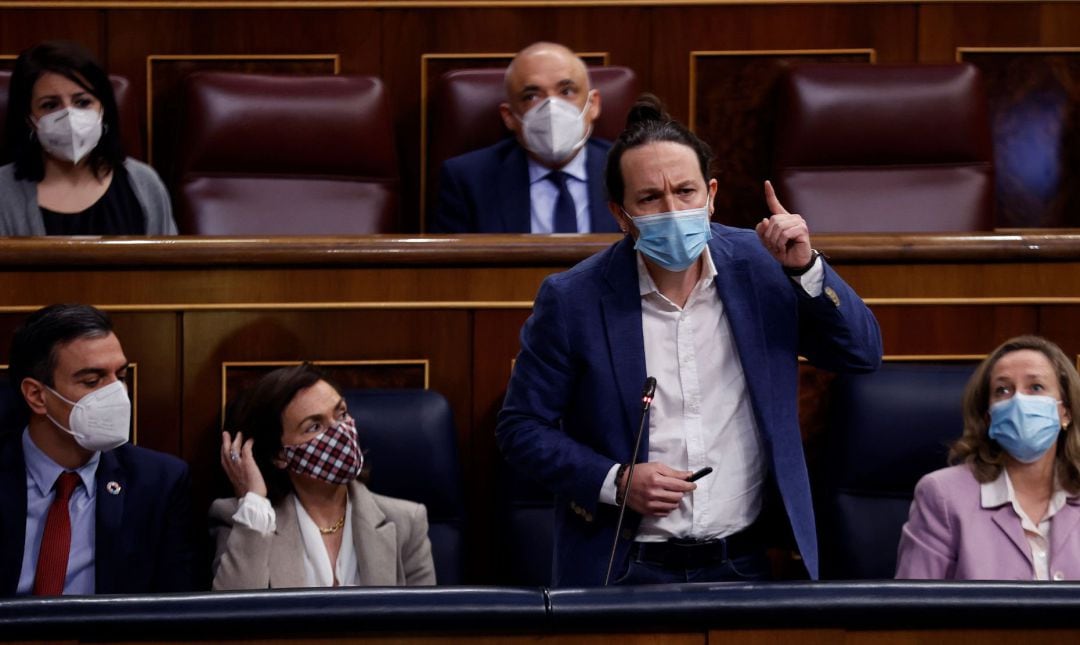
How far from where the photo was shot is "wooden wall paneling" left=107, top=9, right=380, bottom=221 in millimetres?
2002

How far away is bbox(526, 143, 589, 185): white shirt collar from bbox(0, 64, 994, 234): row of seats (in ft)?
0.37

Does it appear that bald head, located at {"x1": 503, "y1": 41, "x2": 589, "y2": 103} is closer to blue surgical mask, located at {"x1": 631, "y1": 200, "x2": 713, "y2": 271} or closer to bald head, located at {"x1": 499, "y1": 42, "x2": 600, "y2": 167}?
bald head, located at {"x1": 499, "y1": 42, "x2": 600, "y2": 167}

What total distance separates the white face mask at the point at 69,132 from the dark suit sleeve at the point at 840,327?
3.15 feet

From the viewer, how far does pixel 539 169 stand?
1.78 meters

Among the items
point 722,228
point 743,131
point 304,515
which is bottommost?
point 304,515

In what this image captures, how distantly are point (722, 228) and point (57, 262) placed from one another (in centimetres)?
66

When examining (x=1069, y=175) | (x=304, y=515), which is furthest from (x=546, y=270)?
(x=1069, y=175)

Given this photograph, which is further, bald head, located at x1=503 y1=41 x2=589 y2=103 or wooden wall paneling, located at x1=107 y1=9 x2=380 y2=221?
wooden wall paneling, located at x1=107 y1=9 x2=380 y2=221

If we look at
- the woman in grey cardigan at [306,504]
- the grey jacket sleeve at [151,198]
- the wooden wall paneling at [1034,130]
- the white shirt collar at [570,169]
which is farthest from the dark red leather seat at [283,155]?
the wooden wall paneling at [1034,130]

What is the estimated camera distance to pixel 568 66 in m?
1.77

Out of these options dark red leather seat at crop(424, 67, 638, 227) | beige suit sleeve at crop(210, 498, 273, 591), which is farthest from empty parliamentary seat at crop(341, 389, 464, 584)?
dark red leather seat at crop(424, 67, 638, 227)

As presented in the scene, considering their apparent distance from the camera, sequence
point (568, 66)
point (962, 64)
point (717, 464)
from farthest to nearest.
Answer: point (962, 64)
point (568, 66)
point (717, 464)

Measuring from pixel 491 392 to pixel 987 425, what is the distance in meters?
0.46

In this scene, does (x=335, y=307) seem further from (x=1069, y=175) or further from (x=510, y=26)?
(x=1069, y=175)
